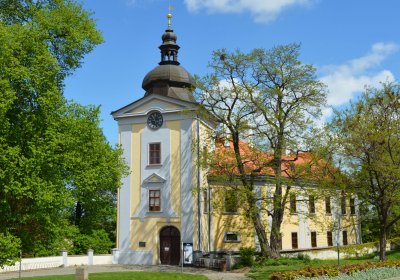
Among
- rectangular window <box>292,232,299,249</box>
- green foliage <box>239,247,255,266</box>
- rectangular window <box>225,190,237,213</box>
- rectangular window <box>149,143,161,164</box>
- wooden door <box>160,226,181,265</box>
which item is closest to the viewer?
green foliage <box>239,247,255,266</box>

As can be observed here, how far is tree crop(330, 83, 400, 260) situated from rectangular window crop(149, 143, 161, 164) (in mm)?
13275

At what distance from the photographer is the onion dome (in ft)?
112

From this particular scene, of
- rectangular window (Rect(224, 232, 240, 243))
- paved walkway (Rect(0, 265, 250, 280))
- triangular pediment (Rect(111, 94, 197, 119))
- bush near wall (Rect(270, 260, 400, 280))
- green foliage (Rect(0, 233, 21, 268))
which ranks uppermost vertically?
triangular pediment (Rect(111, 94, 197, 119))

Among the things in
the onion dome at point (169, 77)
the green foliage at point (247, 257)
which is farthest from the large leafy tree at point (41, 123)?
the onion dome at point (169, 77)

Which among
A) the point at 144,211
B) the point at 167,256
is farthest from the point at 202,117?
the point at 167,256

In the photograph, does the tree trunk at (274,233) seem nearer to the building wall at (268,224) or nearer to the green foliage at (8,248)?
the building wall at (268,224)

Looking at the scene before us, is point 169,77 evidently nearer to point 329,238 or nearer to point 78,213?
point 78,213

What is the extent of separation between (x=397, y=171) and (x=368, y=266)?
485 centimetres

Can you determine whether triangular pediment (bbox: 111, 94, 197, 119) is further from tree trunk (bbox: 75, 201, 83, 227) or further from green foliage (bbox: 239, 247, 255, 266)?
tree trunk (bbox: 75, 201, 83, 227)

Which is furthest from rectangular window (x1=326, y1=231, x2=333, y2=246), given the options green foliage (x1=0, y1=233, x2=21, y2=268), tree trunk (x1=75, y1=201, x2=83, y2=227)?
green foliage (x1=0, y1=233, x2=21, y2=268)

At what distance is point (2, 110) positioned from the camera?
14641 mm

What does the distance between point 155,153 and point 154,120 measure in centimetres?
246

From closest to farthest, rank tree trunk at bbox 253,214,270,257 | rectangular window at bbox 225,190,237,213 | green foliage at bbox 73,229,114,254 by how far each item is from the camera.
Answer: rectangular window at bbox 225,190,237,213 < tree trunk at bbox 253,214,270,257 < green foliage at bbox 73,229,114,254

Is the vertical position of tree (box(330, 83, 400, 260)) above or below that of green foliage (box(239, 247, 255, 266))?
above
